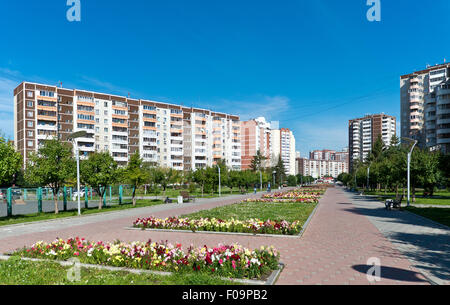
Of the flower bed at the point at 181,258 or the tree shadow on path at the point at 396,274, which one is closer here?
the tree shadow on path at the point at 396,274

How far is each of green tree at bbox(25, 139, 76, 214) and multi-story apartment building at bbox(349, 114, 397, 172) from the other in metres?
126

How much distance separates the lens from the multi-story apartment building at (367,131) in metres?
136

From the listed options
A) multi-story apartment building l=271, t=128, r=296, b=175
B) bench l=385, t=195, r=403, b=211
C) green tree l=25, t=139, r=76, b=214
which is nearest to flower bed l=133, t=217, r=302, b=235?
green tree l=25, t=139, r=76, b=214

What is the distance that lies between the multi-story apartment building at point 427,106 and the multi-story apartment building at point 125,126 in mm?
55259

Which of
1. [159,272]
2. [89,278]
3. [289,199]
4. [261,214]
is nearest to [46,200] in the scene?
[289,199]

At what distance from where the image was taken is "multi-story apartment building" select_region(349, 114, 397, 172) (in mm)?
135875

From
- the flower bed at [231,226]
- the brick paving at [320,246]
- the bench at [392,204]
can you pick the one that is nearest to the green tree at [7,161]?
the brick paving at [320,246]

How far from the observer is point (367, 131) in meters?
142

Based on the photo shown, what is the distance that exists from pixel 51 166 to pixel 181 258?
55.9ft

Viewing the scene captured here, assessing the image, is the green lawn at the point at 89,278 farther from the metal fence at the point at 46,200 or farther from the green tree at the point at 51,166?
the metal fence at the point at 46,200

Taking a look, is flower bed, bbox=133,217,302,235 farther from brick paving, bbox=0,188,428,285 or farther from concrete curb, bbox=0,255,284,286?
concrete curb, bbox=0,255,284,286

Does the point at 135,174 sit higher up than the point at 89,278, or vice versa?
the point at 135,174

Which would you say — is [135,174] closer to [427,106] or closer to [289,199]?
[289,199]

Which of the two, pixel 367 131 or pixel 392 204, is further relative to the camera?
pixel 367 131
